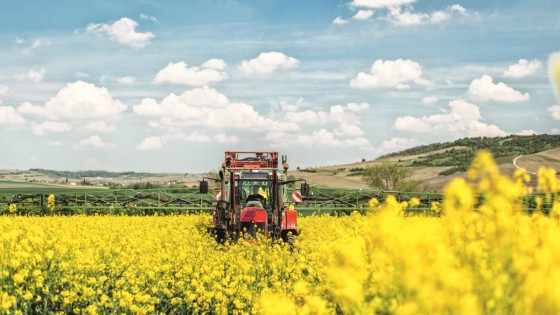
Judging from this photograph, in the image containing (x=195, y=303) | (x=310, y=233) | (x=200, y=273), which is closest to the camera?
(x=195, y=303)

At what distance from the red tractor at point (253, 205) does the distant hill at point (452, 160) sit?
122ft

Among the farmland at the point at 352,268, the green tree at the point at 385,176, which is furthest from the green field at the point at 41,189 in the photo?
the green tree at the point at 385,176

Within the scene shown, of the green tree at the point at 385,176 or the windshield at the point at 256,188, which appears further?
the green tree at the point at 385,176

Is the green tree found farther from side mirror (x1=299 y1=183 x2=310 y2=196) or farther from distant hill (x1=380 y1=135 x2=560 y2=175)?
side mirror (x1=299 y1=183 x2=310 y2=196)

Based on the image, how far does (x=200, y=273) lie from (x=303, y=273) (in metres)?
2.04

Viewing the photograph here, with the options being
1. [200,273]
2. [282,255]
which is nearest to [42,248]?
[200,273]

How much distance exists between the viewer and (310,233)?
18.1 metres

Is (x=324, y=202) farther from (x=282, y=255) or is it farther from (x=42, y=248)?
(x=42, y=248)

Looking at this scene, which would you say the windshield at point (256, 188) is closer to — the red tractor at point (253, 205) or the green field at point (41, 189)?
the red tractor at point (253, 205)

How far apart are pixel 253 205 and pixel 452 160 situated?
223 ft

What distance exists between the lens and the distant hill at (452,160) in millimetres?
61669

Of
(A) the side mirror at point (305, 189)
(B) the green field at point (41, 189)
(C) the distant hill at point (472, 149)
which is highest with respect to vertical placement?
(C) the distant hill at point (472, 149)

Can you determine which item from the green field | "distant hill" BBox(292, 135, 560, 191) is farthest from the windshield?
"distant hill" BBox(292, 135, 560, 191)

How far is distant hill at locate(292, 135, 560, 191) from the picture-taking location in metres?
61.7
